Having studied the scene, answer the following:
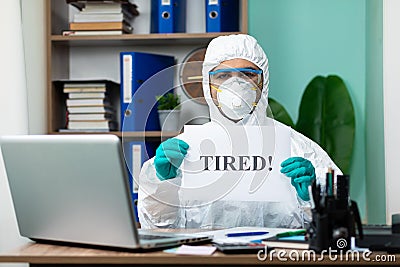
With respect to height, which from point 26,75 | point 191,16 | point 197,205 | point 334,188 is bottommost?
point 197,205

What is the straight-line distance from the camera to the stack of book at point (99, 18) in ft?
10.8

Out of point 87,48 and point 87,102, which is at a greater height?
point 87,48

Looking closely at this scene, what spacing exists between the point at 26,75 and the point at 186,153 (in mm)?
1301

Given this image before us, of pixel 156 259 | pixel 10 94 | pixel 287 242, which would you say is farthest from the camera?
pixel 10 94

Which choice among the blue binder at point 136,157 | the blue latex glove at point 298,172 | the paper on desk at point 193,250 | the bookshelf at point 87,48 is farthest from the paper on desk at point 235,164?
the bookshelf at point 87,48

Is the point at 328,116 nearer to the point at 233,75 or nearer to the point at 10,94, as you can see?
the point at 233,75

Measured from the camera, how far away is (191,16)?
11.5ft

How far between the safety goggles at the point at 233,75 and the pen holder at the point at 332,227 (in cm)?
96

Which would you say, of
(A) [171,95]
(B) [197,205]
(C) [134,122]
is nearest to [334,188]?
(B) [197,205]

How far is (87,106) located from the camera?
334cm

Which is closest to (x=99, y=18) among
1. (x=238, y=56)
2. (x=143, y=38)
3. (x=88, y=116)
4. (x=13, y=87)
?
(x=143, y=38)

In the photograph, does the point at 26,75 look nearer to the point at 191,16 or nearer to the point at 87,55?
the point at 87,55

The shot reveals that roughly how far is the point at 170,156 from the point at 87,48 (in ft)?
5.71

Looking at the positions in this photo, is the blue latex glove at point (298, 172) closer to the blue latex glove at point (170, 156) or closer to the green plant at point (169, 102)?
the blue latex glove at point (170, 156)
